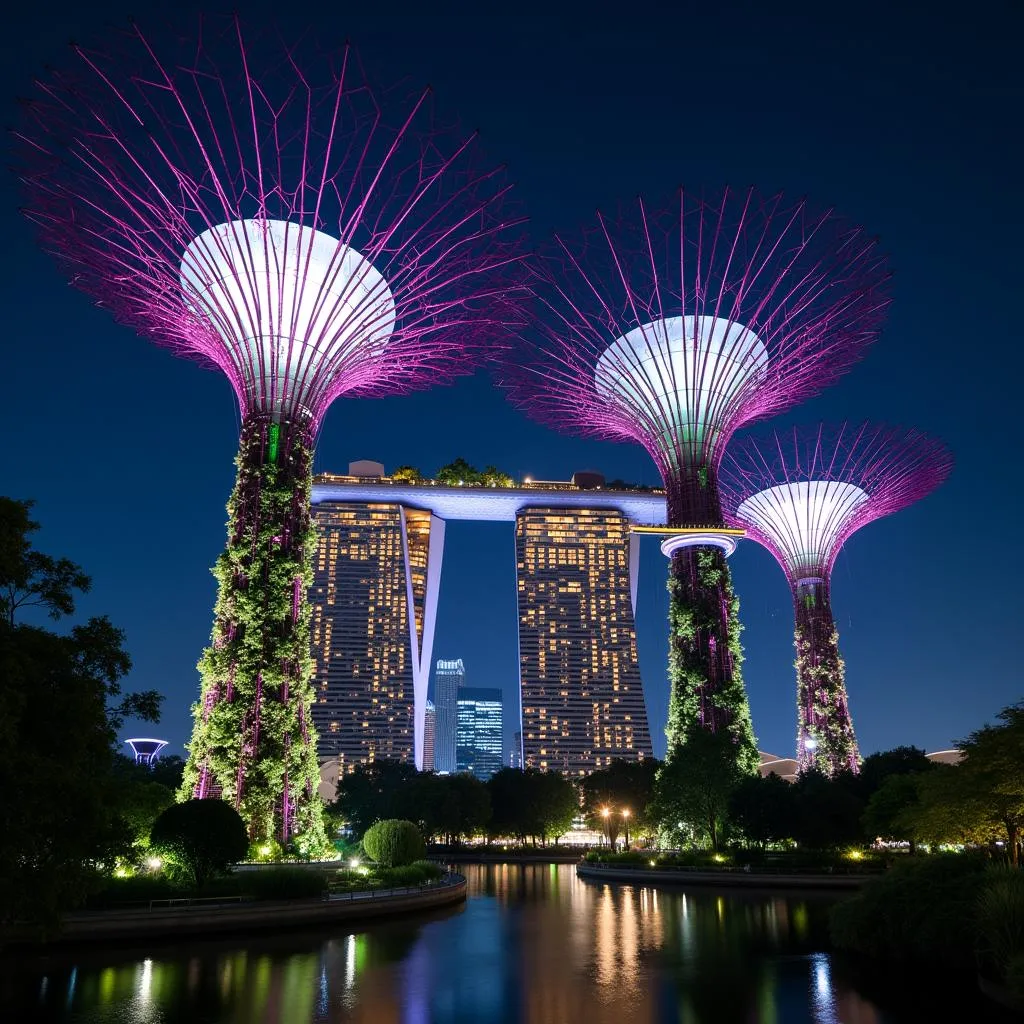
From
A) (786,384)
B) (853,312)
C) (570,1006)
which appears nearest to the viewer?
(570,1006)

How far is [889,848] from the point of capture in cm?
4650

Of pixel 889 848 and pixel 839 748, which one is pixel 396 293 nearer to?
pixel 889 848

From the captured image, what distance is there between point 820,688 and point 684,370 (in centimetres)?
2711

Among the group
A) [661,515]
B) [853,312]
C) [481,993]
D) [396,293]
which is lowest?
[481,993]

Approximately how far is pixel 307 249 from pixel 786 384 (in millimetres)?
26651

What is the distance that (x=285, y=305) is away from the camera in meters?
35.7

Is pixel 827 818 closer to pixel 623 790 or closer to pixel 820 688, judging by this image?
pixel 820 688

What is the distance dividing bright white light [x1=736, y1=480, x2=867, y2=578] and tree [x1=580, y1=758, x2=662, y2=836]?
2953 cm

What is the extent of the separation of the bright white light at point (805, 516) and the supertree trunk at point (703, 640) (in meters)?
15.7

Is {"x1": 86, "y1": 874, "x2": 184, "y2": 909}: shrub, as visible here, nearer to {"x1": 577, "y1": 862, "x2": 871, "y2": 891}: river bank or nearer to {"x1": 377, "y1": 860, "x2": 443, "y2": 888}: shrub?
{"x1": 377, "y1": 860, "x2": 443, "y2": 888}: shrub

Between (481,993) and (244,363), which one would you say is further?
(244,363)

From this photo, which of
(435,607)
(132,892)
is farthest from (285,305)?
(435,607)

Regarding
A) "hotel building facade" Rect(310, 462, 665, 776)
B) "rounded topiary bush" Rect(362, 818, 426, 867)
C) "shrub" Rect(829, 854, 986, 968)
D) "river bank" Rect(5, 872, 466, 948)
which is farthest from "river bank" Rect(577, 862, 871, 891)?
"hotel building facade" Rect(310, 462, 665, 776)

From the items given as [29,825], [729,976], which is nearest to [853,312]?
[729,976]
